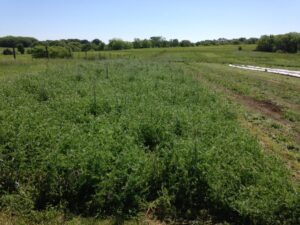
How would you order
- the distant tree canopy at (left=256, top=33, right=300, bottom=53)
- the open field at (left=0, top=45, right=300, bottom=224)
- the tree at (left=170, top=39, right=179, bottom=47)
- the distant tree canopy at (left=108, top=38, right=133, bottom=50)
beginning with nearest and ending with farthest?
the open field at (left=0, top=45, right=300, bottom=224)
the distant tree canopy at (left=256, top=33, right=300, bottom=53)
the distant tree canopy at (left=108, top=38, right=133, bottom=50)
the tree at (left=170, top=39, right=179, bottom=47)

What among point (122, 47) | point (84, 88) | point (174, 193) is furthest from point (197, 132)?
point (122, 47)

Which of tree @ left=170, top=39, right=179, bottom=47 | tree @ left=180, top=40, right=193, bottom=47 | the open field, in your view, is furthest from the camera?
tree @ left=170, top=39, right=179, bottom=47

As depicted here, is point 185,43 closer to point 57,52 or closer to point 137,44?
point 137,44

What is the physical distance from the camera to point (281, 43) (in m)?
69.9

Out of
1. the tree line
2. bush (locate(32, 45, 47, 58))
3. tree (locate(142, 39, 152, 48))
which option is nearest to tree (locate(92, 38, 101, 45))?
the tree line

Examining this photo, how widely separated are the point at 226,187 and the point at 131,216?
4.57ft

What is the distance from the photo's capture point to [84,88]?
34.0ft

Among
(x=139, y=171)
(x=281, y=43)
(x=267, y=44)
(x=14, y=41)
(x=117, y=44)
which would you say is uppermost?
(x=14, y=41)

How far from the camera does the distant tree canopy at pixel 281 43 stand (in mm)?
67938

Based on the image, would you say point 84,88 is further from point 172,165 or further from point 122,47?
point 122,47

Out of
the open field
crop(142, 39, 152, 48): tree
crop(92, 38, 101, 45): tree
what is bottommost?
the open field

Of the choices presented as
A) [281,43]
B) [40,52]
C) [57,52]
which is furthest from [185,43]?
[40,52]

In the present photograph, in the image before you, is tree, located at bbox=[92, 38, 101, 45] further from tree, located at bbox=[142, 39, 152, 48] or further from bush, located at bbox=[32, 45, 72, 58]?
bush, located at bbox=[32, 45, 72, 58]

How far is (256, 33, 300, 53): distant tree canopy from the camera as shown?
67.9 meters
